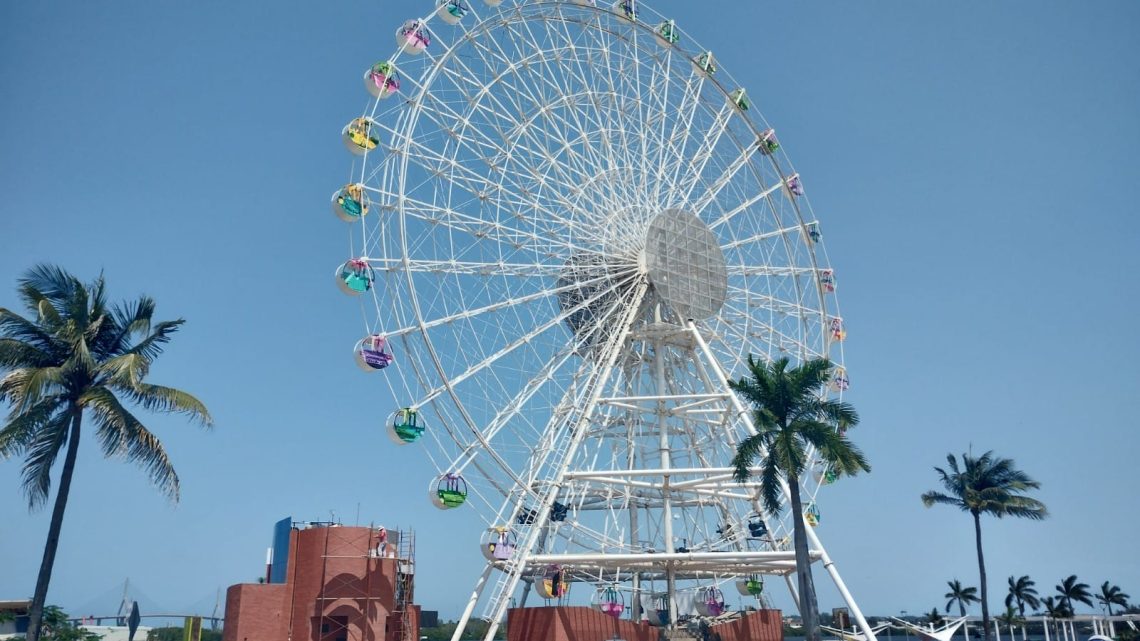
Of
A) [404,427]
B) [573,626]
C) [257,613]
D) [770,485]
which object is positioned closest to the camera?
[770,485]

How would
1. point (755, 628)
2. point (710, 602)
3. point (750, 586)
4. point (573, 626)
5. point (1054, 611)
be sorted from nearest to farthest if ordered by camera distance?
point (573, 626) → point (710, 602) → point (755, 628) → point (750, 586) → point (1054, 611)

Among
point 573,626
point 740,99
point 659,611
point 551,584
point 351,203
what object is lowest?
point 573,626

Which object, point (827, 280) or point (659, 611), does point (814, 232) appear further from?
point (659, 611)

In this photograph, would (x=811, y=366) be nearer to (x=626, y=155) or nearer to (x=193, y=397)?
(x=626, y=155)

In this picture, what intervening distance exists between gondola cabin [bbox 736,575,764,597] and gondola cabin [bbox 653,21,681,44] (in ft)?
78.9

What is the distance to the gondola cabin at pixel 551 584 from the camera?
3544cm

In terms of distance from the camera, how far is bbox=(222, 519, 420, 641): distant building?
33688mm

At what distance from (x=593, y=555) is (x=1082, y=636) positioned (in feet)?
308

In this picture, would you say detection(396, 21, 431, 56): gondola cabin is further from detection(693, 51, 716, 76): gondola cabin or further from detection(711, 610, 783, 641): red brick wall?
detection(711, 610, 783, 641): red brick wall

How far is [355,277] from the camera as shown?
33.3 meters

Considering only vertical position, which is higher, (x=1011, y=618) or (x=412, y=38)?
(x=412, y=38)

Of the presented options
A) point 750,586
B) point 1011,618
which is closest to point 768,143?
point 750,586

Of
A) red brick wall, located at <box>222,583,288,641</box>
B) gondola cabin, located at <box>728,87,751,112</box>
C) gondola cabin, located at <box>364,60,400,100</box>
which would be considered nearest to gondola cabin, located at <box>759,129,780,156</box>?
gondola cabin, located at <box>728,87,751,112</box>

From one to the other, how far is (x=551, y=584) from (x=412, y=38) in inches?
808
